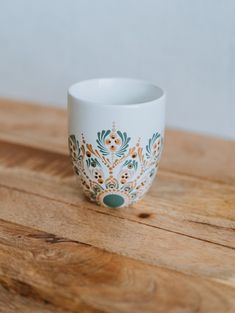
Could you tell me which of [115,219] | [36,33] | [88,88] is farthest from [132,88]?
[36,33]

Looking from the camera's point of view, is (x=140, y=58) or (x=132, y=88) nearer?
(x=132, y=88)

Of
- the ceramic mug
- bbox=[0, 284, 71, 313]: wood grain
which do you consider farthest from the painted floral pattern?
bbox=[0, 284, 71, 313]: wood grain

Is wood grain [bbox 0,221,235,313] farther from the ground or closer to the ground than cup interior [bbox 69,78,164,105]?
closer to the ground

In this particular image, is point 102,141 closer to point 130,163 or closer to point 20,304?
point 130,163

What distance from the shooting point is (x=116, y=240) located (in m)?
0.54

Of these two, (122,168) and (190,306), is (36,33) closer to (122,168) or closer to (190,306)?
(122,168)

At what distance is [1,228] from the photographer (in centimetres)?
56

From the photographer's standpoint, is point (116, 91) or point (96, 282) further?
point (116, 91)

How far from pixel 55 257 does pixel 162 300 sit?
0.43ft

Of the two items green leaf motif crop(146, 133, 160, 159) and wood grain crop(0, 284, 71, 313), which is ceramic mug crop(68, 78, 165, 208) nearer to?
green leaf motif crop(146, 133, 160, 159)

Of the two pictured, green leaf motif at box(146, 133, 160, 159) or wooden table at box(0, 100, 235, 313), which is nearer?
wooden table at box(0, 100, 235, 313)

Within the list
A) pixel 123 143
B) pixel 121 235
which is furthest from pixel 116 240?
pixel 123 143

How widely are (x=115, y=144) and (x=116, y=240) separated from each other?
0.11 meters

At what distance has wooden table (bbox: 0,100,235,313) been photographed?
17.8 inches
